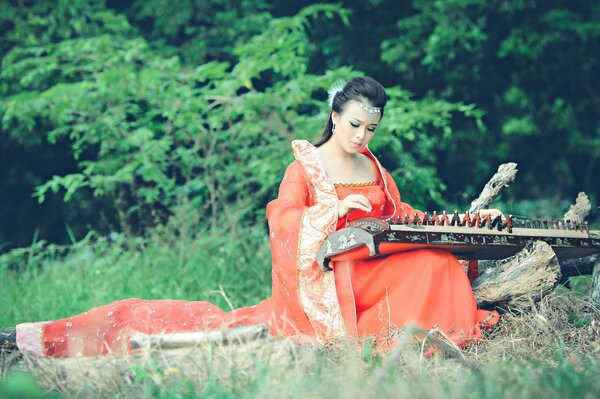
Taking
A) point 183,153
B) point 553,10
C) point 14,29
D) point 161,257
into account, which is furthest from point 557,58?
point 14,29

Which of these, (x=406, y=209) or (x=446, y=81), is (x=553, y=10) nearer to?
(x=446, y=81)

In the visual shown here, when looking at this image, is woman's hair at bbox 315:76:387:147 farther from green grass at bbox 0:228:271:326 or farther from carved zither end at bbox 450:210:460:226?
Result: green grass at bbox 0:228:271:326

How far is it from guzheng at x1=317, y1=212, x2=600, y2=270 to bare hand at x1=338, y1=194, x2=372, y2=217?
0.20 ft

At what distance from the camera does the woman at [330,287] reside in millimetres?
3779

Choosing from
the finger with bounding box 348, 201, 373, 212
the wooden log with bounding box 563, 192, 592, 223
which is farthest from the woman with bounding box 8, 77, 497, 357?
the wooden log with bounding box 563, 192, 592, 223

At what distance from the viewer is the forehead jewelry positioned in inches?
160

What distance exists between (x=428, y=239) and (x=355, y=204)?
1.22ft

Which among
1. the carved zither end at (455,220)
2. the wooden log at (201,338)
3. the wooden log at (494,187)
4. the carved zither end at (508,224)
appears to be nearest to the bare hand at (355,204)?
the carved zither end at (455,220)

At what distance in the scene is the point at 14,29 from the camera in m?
7.84

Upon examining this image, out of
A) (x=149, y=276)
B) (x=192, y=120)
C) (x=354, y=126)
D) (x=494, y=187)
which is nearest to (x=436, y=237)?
(x=354, y=126)

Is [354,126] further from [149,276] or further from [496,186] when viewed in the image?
[149,276]

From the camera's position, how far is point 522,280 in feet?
12.8

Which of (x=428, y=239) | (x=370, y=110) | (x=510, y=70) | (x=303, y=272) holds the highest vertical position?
(x=510, y=70)

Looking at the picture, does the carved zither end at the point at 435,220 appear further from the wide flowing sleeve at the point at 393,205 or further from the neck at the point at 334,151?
the neck at the point at 334,151
